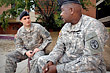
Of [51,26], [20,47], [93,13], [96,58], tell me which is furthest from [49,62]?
[93,13]

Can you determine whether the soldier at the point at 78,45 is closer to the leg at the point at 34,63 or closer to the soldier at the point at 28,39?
the leg at the point at 34,63

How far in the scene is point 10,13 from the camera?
227 inches

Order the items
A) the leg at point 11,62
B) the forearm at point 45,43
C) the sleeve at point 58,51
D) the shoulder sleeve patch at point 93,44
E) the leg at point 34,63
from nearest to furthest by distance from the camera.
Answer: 1. the shoulder sleeve patch at point 93,44
2. the sleeve at point 58,51
3. the leg at point 34,63
4. the leg at point 11,62
5. the forearm at point 45,43

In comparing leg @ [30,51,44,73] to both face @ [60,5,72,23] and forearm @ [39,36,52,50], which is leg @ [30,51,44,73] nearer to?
forearm @ [39,36,52,50]

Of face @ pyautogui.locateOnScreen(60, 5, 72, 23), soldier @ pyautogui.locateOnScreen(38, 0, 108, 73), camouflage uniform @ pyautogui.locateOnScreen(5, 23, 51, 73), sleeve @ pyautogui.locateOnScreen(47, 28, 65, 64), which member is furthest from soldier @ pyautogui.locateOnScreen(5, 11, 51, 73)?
face @ pyautogui.locateOnScreen(60, 5, 72, 23)

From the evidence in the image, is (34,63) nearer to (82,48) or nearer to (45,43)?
(45,43)

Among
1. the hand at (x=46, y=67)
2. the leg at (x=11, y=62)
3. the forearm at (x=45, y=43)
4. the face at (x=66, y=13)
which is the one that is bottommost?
the leg at (x=11, y=62)

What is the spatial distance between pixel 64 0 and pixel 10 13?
4.76 metres

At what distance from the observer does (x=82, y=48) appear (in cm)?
146

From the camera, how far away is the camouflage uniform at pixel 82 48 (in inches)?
50.8

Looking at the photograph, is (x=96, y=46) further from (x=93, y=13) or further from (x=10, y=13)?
(x=93, y=13)

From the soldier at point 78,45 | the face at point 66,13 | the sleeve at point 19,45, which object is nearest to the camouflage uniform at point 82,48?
the soldier at point 78,45

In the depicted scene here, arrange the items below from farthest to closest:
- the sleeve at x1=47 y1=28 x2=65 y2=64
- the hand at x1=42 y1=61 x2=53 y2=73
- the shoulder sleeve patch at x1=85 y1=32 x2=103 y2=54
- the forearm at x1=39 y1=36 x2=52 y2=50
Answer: the forearm at x1=39 y1=36 x2=52 y2=50 < the sleeve at x1=47 y1=28 x2=65 y2=64 < the hand at x1=42 y1=61 x2=53 y2=73 < the shoulder sleeve patch at x1=85 y1=32 x2=103 y2=54

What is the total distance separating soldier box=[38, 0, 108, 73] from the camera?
129 centimetres
